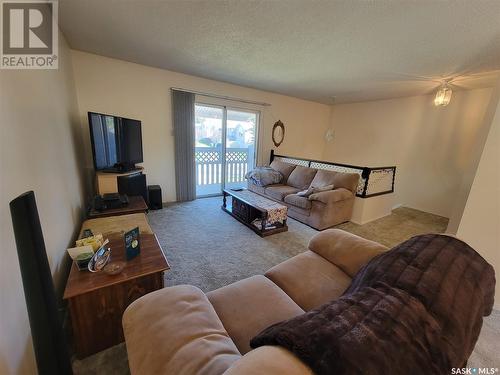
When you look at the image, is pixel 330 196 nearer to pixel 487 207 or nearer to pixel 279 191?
pixel 279 191

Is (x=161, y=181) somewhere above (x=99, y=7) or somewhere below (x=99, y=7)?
below

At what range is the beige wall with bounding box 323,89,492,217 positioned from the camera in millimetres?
3777

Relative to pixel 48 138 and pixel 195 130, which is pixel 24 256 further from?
pixel 195 130

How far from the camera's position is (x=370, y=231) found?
10.3ft

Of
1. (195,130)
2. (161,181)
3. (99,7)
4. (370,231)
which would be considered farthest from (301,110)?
(99,7)

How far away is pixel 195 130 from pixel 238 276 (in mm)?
2944

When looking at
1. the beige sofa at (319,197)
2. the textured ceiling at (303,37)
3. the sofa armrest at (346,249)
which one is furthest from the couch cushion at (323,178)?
the sofa armrest at (346,249)

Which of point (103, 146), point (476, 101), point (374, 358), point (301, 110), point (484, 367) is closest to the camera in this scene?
point (374, 358)

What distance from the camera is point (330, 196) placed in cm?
302

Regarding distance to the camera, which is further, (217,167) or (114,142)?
(217,167)

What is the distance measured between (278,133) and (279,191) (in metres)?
2.07

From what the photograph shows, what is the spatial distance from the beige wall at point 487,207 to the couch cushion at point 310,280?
4.67 ft

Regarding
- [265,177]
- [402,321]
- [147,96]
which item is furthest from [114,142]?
[402,321]

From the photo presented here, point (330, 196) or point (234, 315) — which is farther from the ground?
point (330, 196)
